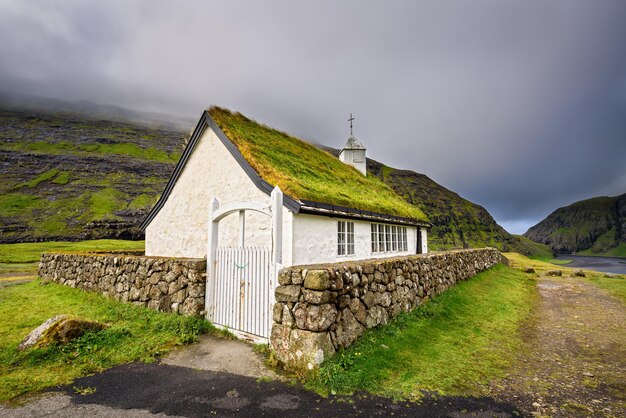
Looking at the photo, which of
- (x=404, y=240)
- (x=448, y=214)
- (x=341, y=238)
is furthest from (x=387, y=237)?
(x=448, y=214)

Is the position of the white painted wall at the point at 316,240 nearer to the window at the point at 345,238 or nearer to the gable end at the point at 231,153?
the window at the point at 345,238

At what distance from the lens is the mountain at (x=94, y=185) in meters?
60.9

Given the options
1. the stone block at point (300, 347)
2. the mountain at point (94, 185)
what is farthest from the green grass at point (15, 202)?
the stone block at point (300, 347)

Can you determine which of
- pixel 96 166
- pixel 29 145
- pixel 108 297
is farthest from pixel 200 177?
pixel 29 145

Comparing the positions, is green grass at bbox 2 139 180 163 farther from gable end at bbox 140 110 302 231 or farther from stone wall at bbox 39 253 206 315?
stone wall at bbox 39 253 206 315

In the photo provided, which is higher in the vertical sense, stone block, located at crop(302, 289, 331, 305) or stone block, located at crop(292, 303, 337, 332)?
stone block, located at crop(302, 289, 331, 305)

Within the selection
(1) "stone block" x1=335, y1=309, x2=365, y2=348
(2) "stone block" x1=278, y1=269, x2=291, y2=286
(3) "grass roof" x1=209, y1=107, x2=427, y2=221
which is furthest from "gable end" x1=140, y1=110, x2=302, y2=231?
(1) "stone block" x1=335, y1=309, x2=365, y2=348

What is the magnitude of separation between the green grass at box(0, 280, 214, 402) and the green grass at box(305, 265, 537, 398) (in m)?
3.69

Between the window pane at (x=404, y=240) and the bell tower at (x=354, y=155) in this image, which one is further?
the bell tower at (x=354, y=155)

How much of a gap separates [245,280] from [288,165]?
7006mm

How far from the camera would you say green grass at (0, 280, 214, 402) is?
5.00m

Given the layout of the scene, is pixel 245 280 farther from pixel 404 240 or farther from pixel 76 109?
pixel 76 109

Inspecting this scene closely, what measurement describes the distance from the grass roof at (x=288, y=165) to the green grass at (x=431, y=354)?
488 centimetres

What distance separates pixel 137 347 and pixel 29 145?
12408cm
